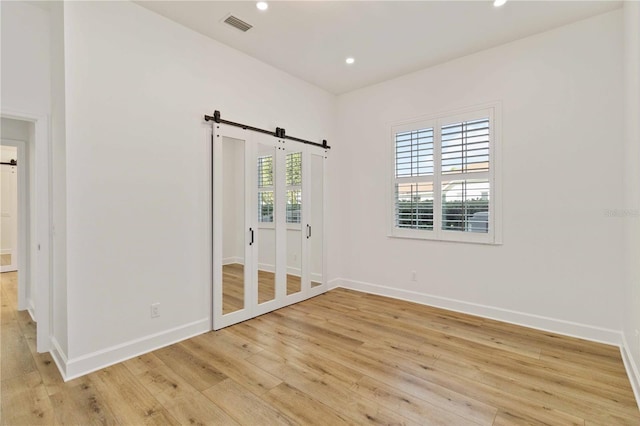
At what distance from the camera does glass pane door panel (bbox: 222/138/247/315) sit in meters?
3.33

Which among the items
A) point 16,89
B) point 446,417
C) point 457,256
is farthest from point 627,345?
point 16,89

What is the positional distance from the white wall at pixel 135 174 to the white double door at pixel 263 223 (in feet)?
0.57

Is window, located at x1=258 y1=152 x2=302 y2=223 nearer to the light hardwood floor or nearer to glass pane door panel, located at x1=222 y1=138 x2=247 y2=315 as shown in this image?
glass pane door panel, located at x1=222 y1=138 x2=247 y2=315

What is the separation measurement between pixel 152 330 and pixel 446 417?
2.53 metres

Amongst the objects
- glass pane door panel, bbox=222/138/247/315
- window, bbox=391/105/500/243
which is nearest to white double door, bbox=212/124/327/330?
glass pane door panel, bbox=222/138/247/315

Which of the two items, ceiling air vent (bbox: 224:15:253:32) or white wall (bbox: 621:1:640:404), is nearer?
white wall (bbox: 621:1:640:404)

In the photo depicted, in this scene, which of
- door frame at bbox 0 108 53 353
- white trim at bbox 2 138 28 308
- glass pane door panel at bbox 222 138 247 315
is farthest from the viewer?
white trim at bbox 2 138 28 308

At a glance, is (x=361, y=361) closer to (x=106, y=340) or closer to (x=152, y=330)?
(x=152, y=330)

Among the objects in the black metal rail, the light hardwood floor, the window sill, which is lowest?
the light hardwood floor

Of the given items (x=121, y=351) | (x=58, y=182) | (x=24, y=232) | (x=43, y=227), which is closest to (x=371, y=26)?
(x=58, y=182)

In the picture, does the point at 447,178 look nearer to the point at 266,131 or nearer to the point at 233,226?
the point at 266,131

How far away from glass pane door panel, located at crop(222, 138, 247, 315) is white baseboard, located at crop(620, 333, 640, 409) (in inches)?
133

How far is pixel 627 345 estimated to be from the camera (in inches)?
99.5

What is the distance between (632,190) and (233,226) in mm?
3637
